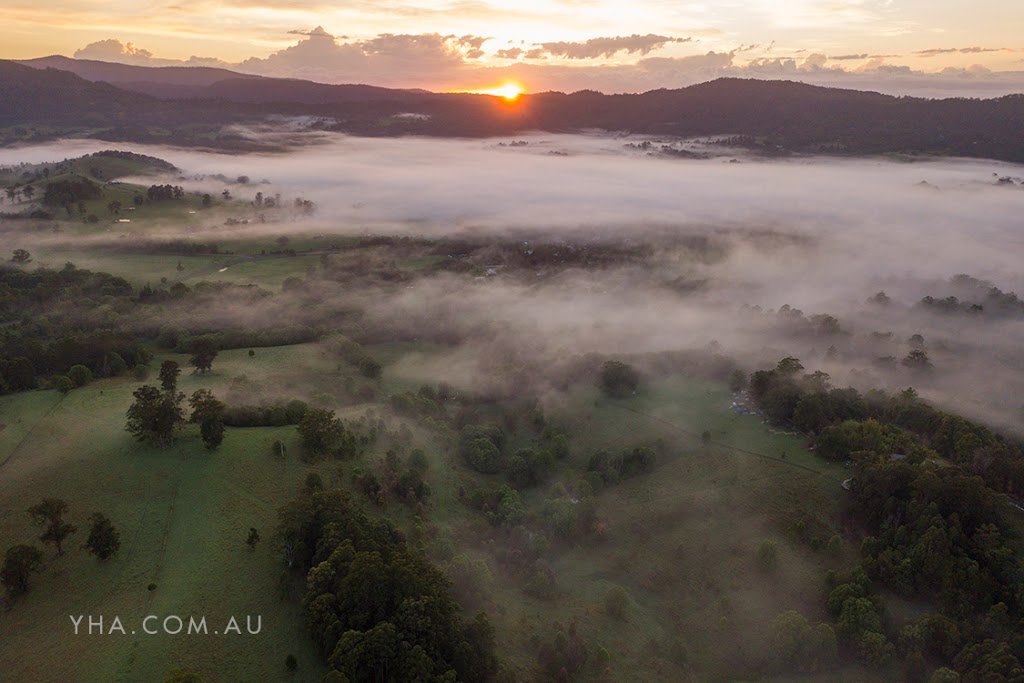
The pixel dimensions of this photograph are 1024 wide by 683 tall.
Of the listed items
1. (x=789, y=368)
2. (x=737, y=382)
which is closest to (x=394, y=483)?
(x=737, y=382)

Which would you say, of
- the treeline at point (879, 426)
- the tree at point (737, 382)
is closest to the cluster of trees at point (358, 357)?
the tree at point (737, 382)

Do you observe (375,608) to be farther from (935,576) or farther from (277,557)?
(935,576)

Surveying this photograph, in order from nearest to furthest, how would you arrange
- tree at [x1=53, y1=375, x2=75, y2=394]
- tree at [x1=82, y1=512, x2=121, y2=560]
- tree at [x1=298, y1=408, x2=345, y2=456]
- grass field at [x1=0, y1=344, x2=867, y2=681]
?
grass field at [x1=0, y1=344, x2=867, y2=681]
tree at [x1=82, y1=512, x2=121, y2=560]
tree at [x1=298, y1=408, x2=345, y2=456]
tree at [x1=53, y1=375, x2=75, y2=394]

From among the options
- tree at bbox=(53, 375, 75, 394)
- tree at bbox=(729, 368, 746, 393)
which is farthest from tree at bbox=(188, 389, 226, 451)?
tree at bbox=(729, 368, 746, 393)

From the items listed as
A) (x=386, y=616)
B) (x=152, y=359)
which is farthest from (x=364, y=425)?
(x=152, y=359)

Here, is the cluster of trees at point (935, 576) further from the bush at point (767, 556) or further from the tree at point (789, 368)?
the tree at point (789, 368)

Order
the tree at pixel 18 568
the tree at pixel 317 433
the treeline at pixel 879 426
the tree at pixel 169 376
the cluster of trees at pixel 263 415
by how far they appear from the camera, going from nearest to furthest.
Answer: the tree at pixel 18 568, the tree at pixel 317 433, the cluster of trees at pixel 263 415, the tree at pixel 169 376, the treeline at pixel 879 426

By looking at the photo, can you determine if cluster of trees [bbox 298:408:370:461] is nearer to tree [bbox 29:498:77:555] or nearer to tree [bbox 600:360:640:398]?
Result: tree [bbox 29:498:77:555]
